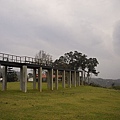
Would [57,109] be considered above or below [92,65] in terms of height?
below

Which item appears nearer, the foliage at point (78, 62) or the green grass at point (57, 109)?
the green grass at point (57, 109)

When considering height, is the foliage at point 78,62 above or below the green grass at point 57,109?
above

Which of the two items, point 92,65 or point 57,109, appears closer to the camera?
point 57,109

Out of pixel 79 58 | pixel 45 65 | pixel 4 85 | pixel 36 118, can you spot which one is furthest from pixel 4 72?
pixel 79 58

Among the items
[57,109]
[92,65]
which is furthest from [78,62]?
[57,109]

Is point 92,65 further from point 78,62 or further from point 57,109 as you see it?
point 57,109

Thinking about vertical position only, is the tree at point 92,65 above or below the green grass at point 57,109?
above

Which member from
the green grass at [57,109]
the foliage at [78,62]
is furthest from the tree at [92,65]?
the green grass at [57,109]

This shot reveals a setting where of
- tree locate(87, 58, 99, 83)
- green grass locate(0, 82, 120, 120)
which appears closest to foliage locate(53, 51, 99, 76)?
tree locate(87, 58, 99, 83)

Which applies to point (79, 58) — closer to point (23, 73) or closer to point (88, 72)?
point (88, 72)

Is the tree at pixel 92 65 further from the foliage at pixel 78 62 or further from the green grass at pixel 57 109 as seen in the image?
the green grass at pixel 57 109

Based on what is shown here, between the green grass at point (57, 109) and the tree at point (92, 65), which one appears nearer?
the green grass at point (57, 109)

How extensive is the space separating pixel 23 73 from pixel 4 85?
4027 mm

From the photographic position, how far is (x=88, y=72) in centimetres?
8006
